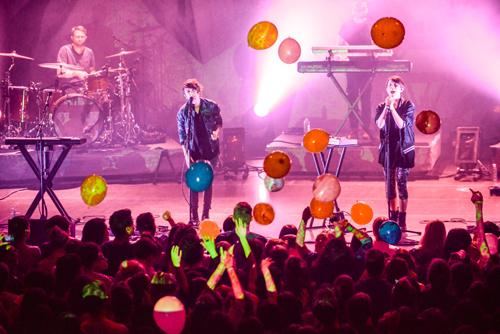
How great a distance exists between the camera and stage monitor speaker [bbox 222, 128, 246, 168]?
9430 millimetres

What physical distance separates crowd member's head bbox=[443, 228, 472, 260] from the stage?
184 centimetres


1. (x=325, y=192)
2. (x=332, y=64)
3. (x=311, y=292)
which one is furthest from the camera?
(x=332, y=64)

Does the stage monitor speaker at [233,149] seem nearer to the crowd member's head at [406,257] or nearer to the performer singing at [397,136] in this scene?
the performer singing at [397,136]

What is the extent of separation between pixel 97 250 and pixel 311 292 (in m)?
1.29

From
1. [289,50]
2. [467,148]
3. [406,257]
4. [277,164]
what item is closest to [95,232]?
[277,164]

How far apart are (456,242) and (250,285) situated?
139cm

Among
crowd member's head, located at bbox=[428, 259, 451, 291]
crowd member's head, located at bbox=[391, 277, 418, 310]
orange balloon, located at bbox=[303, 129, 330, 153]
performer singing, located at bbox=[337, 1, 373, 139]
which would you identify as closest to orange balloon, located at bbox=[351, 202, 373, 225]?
orange balloon, located at bbox=[303, 129, 330, 153]

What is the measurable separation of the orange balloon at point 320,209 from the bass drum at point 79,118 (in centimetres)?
677

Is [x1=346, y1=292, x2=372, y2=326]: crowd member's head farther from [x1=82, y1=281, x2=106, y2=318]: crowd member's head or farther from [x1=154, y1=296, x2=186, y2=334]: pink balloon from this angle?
[x1=82, y1=281, x2=106, y2=318]: crowd member's head

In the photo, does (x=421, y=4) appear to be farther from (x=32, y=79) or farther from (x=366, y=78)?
(x=32, y=79)

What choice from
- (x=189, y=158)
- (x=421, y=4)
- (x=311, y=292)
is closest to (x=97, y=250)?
(x=311, y=292)

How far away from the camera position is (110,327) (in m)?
2.44

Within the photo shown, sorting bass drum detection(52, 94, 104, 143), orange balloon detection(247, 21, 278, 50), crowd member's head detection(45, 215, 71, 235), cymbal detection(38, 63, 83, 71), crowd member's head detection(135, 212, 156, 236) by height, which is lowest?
crowd member's head detection(45, 215, 71, 235)

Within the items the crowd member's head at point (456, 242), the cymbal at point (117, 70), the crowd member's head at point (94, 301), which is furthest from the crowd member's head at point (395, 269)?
the cymbal at point (117, 70)
